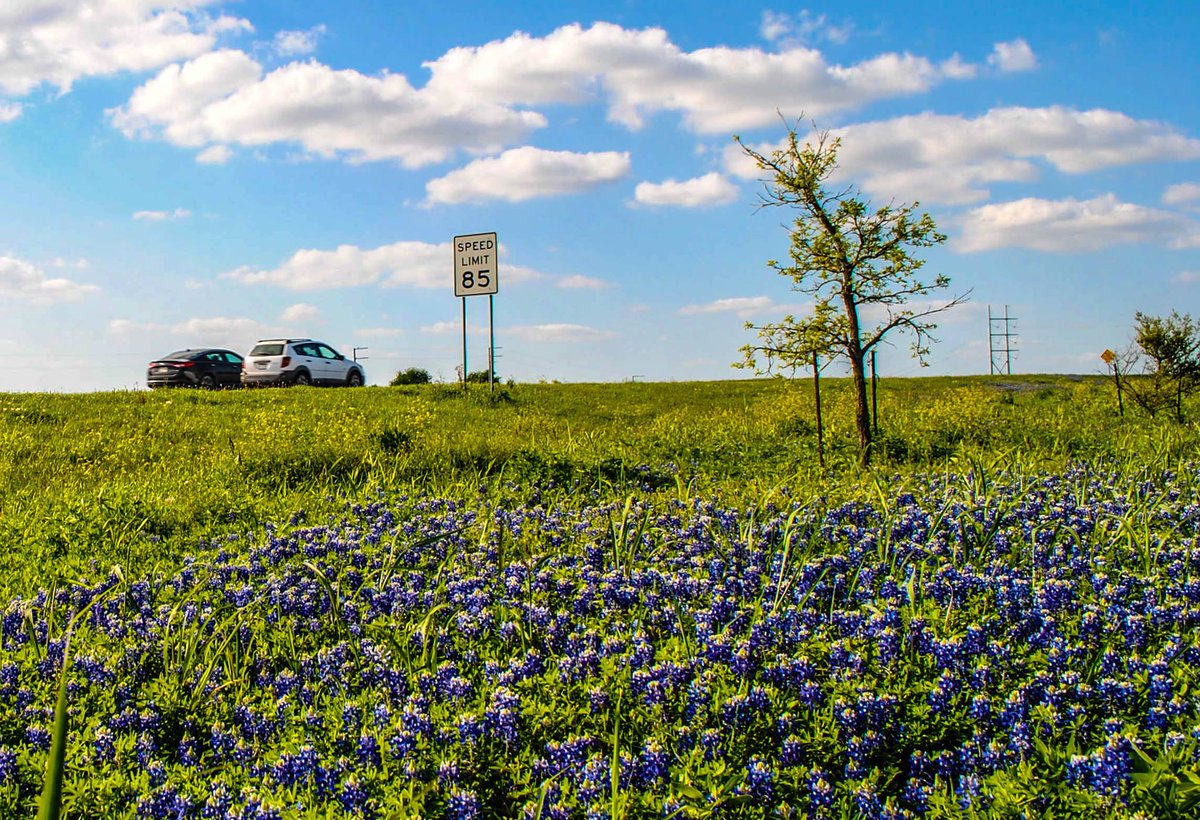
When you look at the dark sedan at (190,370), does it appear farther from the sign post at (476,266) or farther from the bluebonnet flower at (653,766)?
the bluebonnet flower at (653,766)

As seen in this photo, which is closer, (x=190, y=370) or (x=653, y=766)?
(x=653, y=766)

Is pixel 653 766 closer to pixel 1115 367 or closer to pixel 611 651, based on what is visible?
pixel 611 651

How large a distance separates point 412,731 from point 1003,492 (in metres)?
5.18

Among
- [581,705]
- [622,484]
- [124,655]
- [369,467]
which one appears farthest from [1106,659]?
[369,467]

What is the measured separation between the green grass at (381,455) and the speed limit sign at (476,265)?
5078 mm

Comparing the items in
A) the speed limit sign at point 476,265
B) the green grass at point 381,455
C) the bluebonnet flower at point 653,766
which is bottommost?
the bluebonnet flower at point 653,766

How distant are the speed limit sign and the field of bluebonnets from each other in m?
13.8

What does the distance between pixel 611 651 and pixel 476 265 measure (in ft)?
61.3

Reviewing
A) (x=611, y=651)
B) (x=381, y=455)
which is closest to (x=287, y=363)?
(x=381, y=455)

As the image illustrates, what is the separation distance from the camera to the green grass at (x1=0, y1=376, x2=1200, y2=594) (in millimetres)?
7051

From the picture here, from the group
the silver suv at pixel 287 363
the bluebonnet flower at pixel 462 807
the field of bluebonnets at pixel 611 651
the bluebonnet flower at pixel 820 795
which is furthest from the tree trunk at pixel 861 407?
the silver suv at pixel 287 363

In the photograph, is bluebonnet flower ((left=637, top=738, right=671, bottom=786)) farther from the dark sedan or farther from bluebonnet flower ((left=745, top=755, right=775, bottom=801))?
the dark sedan

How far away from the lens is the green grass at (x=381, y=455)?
7051 mm

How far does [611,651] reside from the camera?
3570 mm
